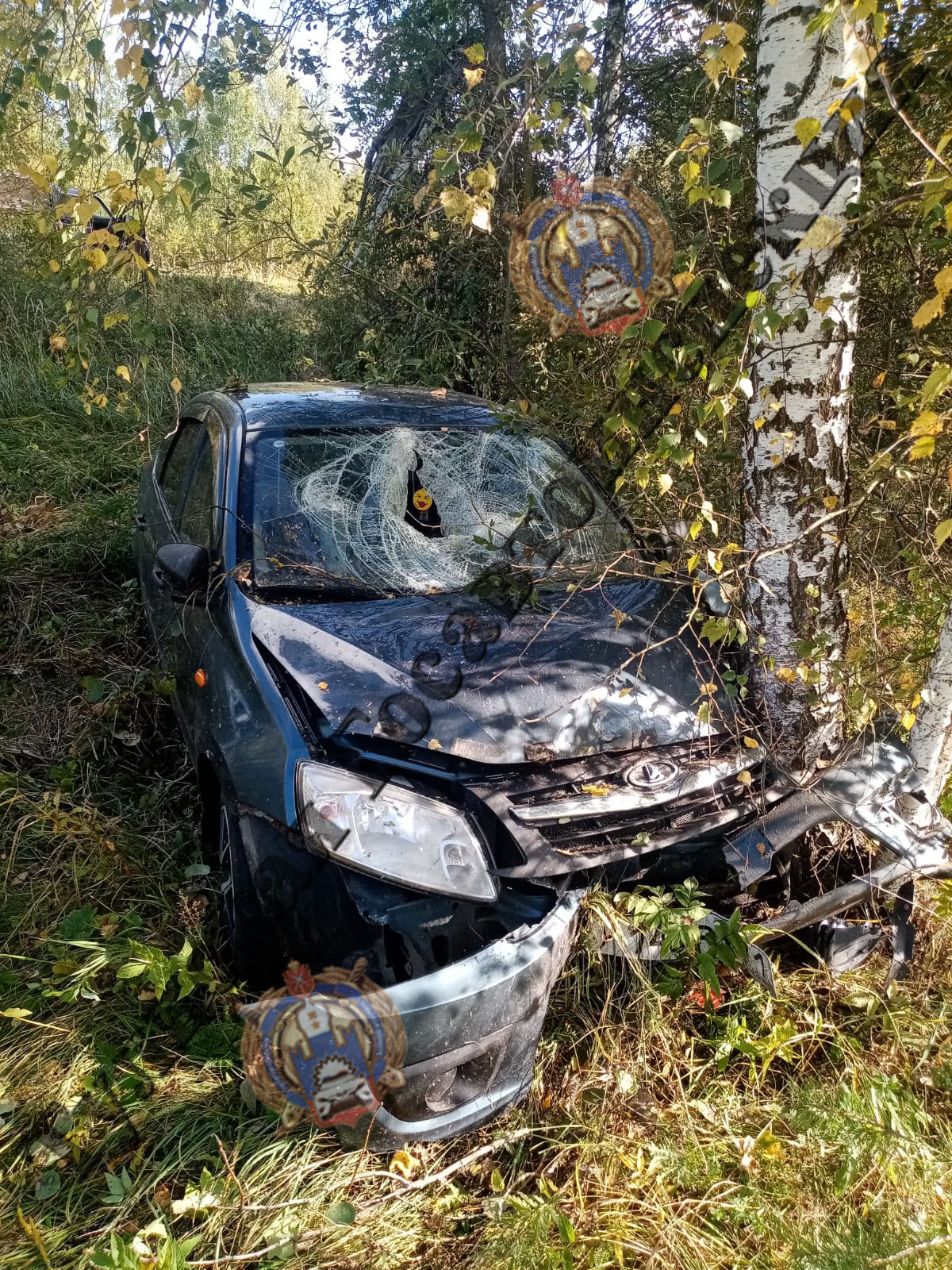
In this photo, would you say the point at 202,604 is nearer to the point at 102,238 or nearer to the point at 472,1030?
the point at 102,238

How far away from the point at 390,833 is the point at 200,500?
→ 168cm

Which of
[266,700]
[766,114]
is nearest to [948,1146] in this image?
[266,700]

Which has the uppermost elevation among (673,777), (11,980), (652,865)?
(673,777)

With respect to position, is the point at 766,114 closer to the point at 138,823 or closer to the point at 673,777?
the point at 673,777

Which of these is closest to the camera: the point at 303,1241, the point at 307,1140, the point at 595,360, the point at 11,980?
the point at 303,1241

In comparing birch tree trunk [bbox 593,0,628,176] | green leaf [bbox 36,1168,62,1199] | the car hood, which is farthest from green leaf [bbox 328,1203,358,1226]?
birch tree trunk [bbox 593,0,628,176]

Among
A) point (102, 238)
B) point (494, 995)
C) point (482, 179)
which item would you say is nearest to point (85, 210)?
point (102, 238)

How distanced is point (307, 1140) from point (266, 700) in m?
1.01

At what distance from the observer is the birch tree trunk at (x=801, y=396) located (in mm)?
2084

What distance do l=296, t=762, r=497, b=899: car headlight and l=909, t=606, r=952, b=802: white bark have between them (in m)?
1.60

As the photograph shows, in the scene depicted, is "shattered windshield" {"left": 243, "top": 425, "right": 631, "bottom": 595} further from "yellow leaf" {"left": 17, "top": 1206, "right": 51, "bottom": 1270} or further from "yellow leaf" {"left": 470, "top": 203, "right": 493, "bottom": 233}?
"yellow leaf" {"left": 17, "top": 1206, "right": 51, "bottom": 1270}

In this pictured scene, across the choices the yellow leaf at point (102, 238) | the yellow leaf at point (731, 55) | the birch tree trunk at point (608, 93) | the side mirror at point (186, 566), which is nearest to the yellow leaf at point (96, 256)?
the yellow leaf at point (102, 238)

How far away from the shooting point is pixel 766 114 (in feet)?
7.07

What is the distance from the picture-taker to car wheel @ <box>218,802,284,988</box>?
1.90 meters
